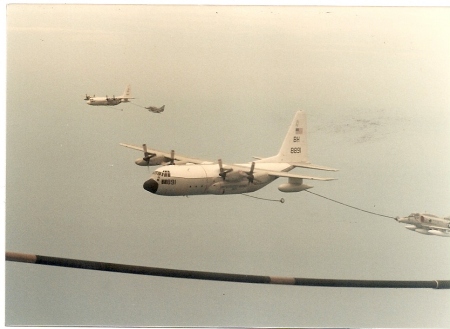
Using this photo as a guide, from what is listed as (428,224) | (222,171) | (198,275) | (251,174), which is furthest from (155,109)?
(428,224)

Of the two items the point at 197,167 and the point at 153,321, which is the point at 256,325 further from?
the point at 197,167

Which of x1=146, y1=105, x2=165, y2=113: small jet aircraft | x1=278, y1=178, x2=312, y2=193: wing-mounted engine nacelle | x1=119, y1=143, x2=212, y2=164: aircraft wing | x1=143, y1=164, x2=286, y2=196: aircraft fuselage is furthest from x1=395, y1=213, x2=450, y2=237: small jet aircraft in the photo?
x1=146, y1=105, x2=165, y2=113: small jet aircraft

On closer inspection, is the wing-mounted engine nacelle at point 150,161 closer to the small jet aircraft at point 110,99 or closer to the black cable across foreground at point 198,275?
the small jet aircraft at point 110,99

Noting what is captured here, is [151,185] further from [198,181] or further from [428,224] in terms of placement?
[428,224]

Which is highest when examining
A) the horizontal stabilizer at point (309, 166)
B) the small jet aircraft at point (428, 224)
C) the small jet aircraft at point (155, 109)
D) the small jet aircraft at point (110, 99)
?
the small jet aircraft at point (110, 99)

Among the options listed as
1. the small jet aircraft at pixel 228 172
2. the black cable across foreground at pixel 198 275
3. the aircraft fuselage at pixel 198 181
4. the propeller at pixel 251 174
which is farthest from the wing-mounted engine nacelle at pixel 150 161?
the black cable across foreground at pixel 198 275

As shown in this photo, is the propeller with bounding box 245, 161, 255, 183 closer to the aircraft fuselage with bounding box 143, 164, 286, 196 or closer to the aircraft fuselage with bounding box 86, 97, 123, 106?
the aircraft fuselage with bounding box 143, 164, 286, 196
